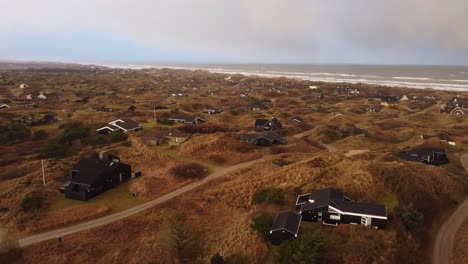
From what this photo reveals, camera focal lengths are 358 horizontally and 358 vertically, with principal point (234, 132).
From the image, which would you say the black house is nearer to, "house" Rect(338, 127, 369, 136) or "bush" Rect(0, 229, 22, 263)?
"bush" Rect(0, 229, 22, 263)

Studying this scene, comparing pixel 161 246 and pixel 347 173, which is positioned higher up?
pixel 347 173

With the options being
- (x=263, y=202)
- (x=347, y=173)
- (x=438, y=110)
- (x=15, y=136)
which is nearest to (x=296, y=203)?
(x=263, y=202)

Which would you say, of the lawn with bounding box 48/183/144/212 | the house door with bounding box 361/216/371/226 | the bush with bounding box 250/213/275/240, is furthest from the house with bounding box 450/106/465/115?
the lawn with bounding box 48/183/144/212

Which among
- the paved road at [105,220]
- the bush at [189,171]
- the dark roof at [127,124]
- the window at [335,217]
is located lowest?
the paved road at [105,220]

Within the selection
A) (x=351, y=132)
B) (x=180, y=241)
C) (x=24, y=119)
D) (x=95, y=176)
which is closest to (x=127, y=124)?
(x=24, y=119)

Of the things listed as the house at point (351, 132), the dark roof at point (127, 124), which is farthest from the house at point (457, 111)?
the dark roof at point (127, 124)

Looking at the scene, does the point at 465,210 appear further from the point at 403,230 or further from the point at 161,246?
the point at 161,246

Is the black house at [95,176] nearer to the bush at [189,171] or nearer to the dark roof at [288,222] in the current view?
the bush at [189,171]
